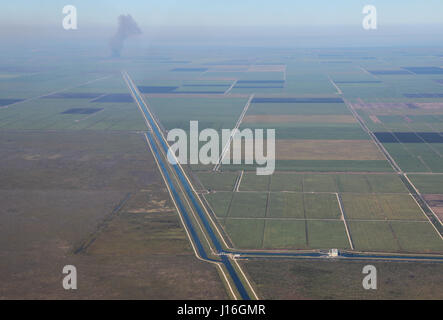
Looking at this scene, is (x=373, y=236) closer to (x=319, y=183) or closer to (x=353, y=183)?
(x=353, y=183)

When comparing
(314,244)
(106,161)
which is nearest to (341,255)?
(314,244)

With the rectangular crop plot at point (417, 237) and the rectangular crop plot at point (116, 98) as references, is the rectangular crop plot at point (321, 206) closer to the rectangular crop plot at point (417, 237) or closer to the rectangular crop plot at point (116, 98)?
the rectangular crop plot at point (417, 237)

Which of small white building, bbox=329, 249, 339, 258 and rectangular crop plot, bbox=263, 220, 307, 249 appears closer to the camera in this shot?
small white building, bbox=329, 249, 339, 258

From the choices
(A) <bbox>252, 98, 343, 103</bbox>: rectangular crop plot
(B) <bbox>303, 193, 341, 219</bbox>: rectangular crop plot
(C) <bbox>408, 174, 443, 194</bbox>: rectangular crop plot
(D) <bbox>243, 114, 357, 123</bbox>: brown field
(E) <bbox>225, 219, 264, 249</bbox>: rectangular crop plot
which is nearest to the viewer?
(E) <bbox>225, 219, 264, 249</bbox>: rectangular crop plot

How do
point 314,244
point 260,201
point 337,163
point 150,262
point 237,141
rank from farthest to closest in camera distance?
point 237,141 < point 337,163 < point 260,201 < point 314,244 < point 150,262

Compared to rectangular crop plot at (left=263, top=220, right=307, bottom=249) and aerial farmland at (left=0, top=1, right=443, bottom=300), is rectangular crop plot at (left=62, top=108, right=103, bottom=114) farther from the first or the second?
rectangular crop plot at (left=263, top=220, right=307, bottom=249)

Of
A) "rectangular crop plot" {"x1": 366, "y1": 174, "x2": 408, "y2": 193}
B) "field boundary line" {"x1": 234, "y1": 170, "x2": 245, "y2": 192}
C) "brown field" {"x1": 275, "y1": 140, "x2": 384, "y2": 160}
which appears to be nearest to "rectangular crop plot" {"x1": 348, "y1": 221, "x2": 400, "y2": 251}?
"rectangular crop plot" {"x1": 366, "y1": 174, "x2": 408, "y2": 193}

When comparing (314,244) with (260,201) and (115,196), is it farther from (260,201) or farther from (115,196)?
(115,196)
